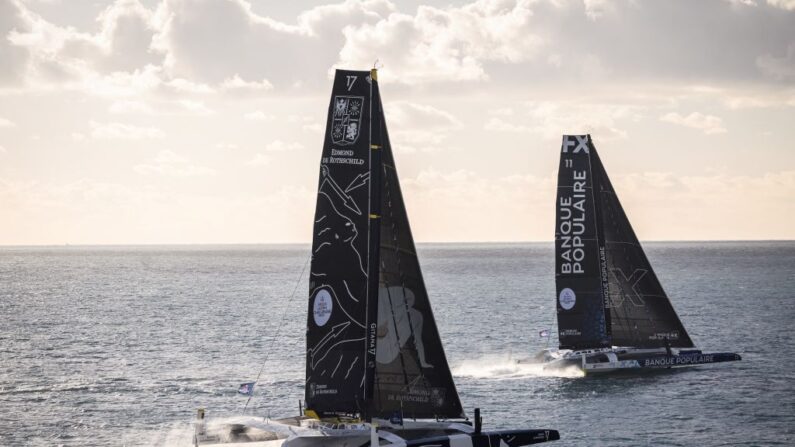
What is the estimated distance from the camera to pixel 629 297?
57906 mm

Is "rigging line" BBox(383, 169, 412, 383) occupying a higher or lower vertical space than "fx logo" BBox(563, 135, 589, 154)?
lower

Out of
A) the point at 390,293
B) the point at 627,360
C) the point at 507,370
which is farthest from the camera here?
the point at 507,370

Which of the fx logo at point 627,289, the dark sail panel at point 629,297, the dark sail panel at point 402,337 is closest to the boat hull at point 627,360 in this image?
the dark sail panel at point 629,297

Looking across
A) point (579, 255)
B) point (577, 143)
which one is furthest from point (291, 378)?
point (577, 143)

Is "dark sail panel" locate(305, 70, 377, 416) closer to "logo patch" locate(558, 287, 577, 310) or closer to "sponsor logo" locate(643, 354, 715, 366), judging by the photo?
"logo patch" locate(558, 287, 577, 310)

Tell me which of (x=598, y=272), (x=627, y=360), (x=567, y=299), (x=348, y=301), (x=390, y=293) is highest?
(x=598, y=272)

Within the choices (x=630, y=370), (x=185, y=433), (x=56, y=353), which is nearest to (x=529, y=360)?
(x=630, y=370)

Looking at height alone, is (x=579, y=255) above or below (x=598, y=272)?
above

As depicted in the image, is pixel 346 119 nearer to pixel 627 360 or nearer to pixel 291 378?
pixel 627 360

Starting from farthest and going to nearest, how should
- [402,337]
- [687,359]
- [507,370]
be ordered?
[507,370] < [687,359] < [402,337]

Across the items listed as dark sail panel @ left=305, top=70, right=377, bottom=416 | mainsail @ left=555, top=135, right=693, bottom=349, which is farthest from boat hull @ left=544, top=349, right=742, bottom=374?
dark sail panel @ left=305, top=70, right=377, bottom=416

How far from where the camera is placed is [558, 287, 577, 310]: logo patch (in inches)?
2222

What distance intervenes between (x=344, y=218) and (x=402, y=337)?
458 cm

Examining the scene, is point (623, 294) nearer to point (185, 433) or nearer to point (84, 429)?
point (185, 433)
